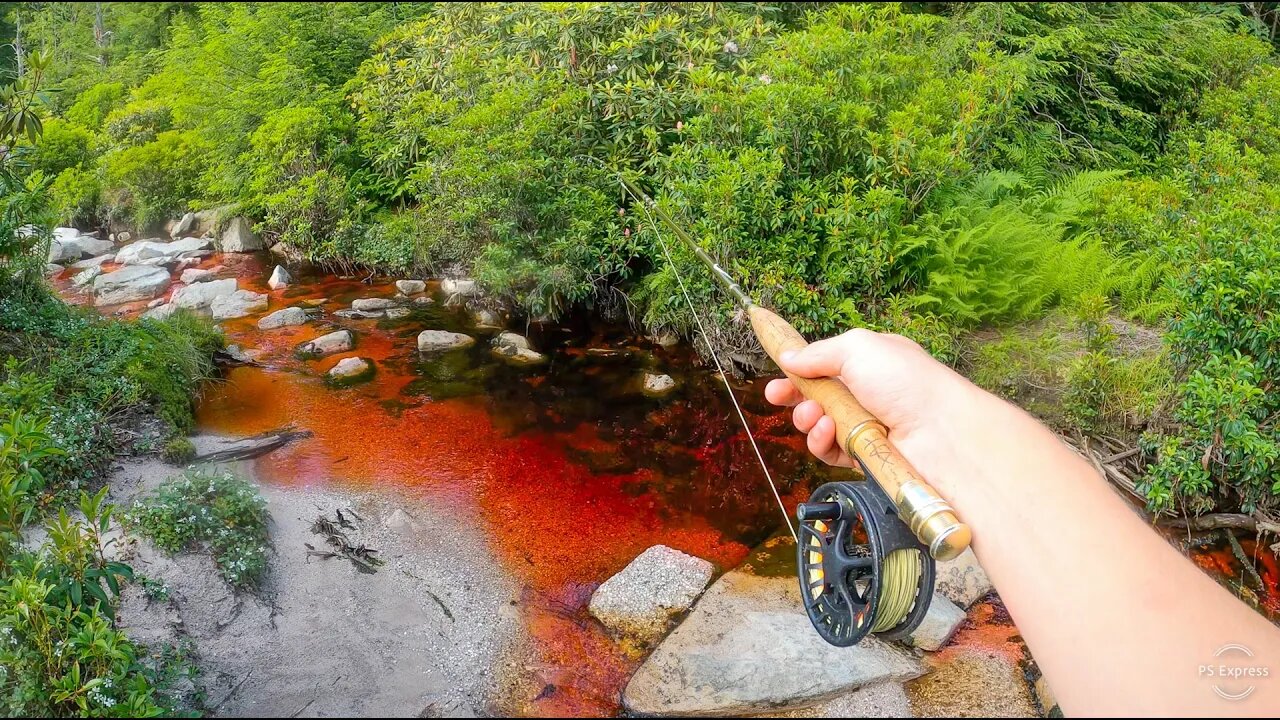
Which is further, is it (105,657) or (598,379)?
(598,379)

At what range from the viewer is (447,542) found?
410 cm

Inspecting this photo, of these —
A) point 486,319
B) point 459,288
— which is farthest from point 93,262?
point 486,319

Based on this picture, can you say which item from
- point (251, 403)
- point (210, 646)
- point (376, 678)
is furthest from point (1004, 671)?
point (251, 403)

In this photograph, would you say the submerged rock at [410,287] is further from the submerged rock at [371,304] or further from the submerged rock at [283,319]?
the submerged rock at [283,319]

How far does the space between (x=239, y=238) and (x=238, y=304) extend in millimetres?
1536

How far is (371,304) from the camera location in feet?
24.3

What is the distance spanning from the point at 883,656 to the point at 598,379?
11.9 feet

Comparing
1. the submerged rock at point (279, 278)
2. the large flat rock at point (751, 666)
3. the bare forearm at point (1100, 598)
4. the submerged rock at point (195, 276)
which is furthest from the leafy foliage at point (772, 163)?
the bare forearm at point (1100, 598)

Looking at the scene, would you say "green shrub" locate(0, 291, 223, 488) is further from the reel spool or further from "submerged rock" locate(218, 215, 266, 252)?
the reel spool

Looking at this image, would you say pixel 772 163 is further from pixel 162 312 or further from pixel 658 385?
pixel 162 312

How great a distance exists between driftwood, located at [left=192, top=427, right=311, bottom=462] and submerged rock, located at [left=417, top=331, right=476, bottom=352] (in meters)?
1.77

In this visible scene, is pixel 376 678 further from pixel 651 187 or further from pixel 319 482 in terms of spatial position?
pixel 651 187

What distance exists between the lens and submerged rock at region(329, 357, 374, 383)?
19.4 ft

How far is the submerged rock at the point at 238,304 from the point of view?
6.50 m
